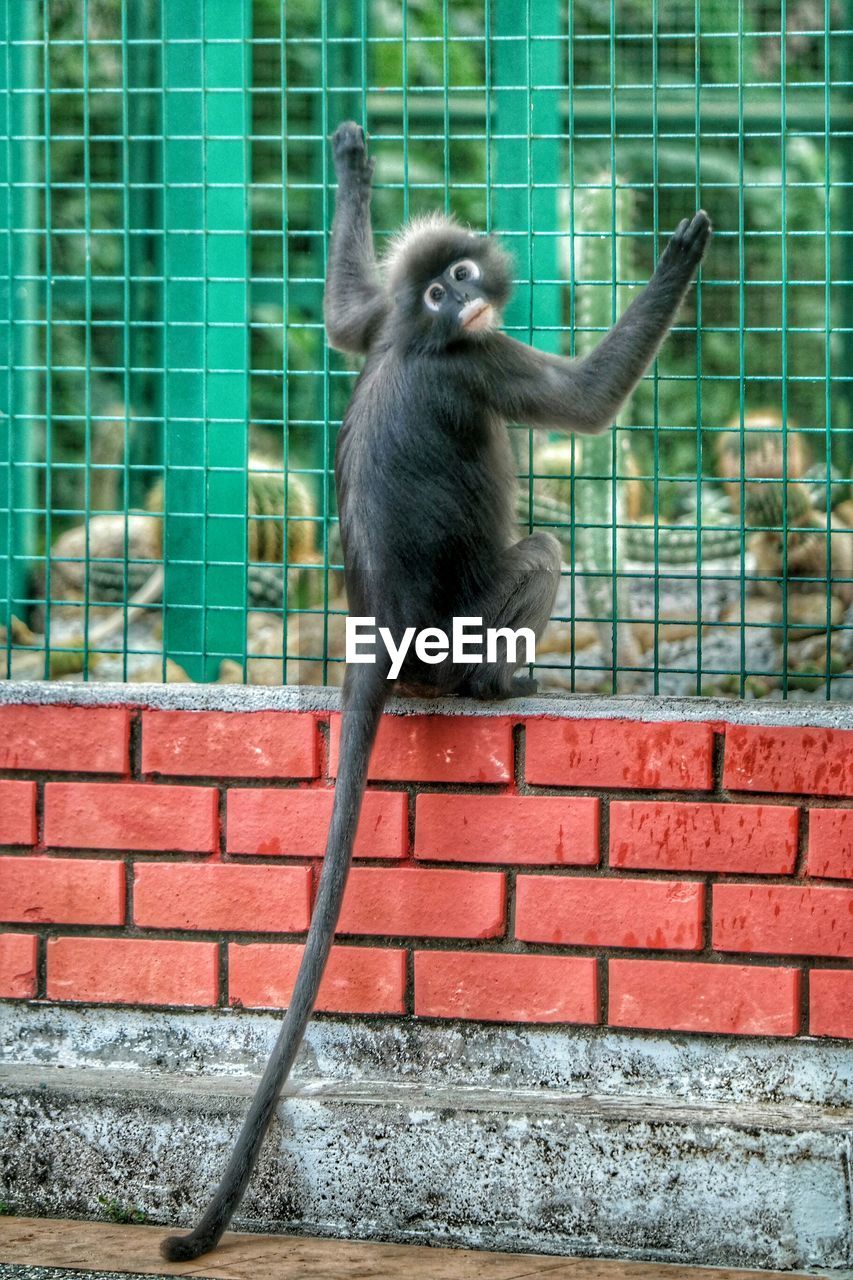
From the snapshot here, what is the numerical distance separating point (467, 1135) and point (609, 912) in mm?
439

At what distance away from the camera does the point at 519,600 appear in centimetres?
255

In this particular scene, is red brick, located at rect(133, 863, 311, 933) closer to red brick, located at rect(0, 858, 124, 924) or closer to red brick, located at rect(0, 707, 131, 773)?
red brick, located at rect(0, 858, 124, 924)

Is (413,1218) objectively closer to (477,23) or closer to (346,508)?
(346,508)

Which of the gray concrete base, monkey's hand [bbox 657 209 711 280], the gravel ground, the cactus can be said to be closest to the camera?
the gravel ground

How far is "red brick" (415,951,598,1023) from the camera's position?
2510mm

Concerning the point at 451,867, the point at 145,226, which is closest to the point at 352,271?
the point at 451,867

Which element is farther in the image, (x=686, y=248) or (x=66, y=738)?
(x=66, y=738)

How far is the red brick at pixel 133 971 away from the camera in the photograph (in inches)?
103

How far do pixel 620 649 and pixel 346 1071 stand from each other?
1402 mm

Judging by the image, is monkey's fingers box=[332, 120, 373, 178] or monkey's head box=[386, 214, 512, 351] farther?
monkey's fingers box=[332, 120, 373, 178]

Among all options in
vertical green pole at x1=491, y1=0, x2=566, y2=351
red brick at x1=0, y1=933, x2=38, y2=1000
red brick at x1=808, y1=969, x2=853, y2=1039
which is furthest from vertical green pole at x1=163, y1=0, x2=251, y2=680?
red brick at x1=808, y1=969, x2=853, y2=1039

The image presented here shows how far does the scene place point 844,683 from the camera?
283 centimetres

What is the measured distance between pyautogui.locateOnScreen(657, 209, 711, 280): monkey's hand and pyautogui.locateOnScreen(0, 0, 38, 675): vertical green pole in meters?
1.14

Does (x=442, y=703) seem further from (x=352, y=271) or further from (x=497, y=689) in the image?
(x=352, y=271)
